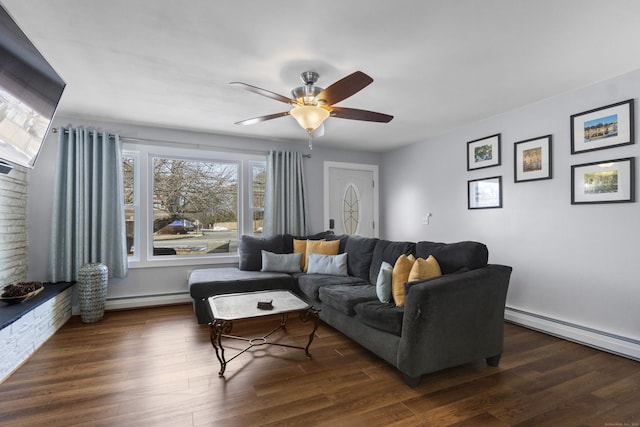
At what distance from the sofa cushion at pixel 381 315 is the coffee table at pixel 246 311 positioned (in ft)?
1.27

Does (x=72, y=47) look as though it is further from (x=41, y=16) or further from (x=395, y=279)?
(x=395, y=279)

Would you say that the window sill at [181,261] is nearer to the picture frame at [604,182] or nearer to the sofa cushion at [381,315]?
the sofa cushion at [381,315]

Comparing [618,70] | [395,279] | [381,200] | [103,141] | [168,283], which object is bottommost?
[168,283]

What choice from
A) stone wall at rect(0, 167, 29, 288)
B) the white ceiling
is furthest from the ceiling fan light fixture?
stone wall at rect(0, 167, 29, 288)

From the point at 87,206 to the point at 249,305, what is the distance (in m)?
2.54

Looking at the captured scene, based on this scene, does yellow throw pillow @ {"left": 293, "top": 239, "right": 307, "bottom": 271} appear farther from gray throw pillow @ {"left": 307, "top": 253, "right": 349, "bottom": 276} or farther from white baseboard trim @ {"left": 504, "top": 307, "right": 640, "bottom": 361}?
white baseboard trim @ {"left": 504, "top": 307, "right": 640, "bottom": 361}

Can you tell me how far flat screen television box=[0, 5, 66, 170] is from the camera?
178 centimetres

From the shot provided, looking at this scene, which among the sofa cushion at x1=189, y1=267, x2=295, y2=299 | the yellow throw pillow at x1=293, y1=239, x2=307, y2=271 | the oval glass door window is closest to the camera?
the sofa cushion at x1=189, y1=267, x2=295, y2=299

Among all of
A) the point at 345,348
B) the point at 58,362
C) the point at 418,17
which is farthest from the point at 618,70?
the point at 58,362

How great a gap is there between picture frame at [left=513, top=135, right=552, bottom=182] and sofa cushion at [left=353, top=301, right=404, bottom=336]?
86.9 inches

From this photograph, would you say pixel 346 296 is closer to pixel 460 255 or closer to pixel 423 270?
pixel 423 270

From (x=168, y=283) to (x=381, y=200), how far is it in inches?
146

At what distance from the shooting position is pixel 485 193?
381 cm

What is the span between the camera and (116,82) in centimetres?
276
